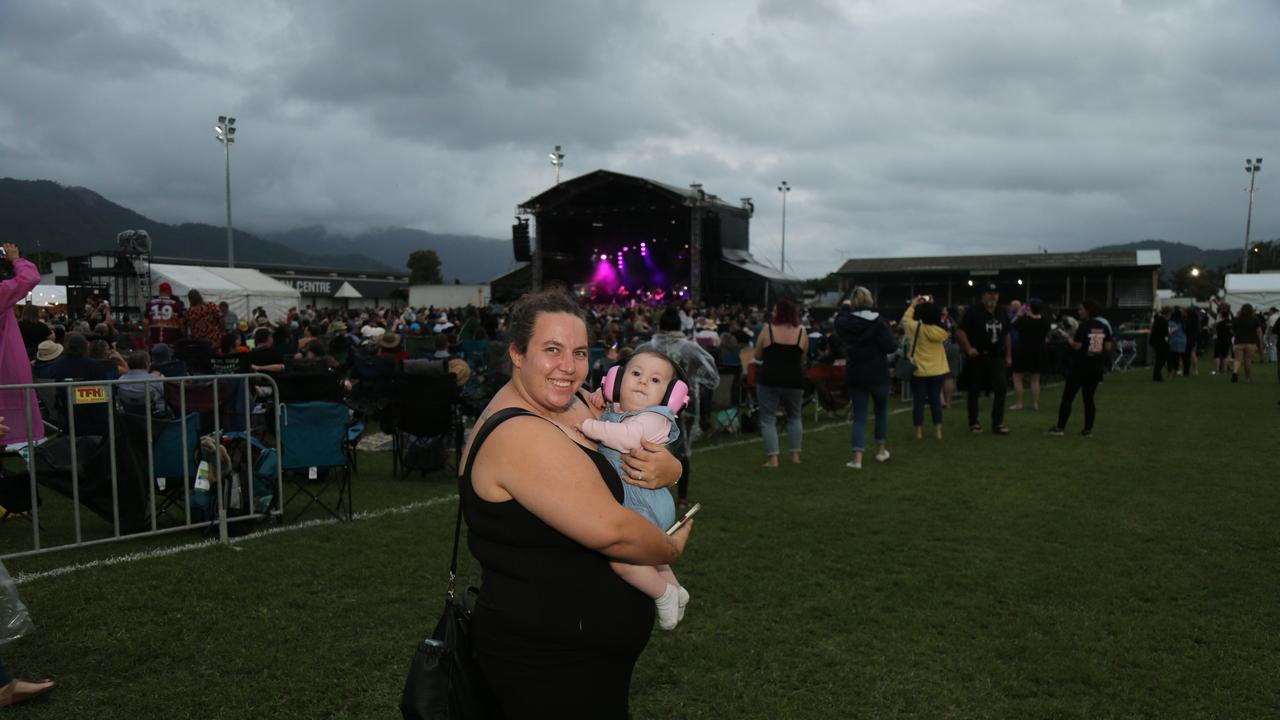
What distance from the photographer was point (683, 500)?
677 centimetres

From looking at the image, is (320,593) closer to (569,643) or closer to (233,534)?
(233,534)

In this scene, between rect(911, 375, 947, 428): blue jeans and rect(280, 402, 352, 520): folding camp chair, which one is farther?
rect(911, 375, 947, 428): blue jeans

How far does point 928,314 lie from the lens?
9.18m

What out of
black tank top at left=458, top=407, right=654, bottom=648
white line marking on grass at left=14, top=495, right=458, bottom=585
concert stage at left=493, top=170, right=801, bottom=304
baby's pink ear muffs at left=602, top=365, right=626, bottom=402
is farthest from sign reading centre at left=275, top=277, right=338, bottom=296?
black tank top at left=458, top=407, right=654, bottom=648

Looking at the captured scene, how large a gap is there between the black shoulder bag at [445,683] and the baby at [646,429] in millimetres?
417

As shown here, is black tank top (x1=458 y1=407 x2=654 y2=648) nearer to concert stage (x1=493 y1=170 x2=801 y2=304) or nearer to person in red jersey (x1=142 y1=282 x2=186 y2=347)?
person in red jersey (x1=142 y1=282 x2=186 y2=347)

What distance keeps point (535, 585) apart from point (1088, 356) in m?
9.80

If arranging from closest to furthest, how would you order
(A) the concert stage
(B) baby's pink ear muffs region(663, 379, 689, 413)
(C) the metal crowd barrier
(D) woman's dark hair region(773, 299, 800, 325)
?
(B) baby's pink ear muffs region(663, 379, 689, 413), (C) the metal crowd barrier, (D) woman's dark hair region(773, 299, 800, 325), (A) the concert stage

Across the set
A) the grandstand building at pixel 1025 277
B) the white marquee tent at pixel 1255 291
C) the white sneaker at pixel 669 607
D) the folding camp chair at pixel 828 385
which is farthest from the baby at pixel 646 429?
the grandstand building at pixel 1025 277

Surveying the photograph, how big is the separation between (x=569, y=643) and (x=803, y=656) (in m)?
2.45

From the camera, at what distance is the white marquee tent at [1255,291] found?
32.4 m

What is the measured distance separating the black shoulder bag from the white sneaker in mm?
460

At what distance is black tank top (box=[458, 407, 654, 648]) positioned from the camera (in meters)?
1.62

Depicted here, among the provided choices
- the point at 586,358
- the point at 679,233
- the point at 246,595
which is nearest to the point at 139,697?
the point at 246,595
